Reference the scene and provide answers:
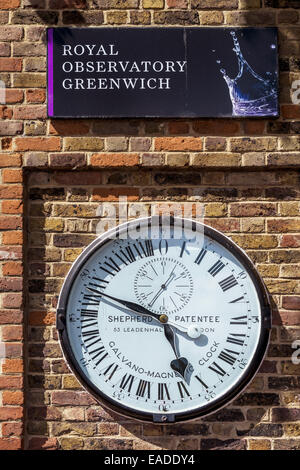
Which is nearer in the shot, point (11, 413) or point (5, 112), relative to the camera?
point (11, 413)

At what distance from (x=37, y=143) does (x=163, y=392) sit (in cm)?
128

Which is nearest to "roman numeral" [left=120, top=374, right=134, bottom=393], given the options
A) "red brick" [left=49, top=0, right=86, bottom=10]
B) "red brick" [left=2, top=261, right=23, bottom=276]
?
"red brick" [left=2, top=261, right=23, bottom=276]

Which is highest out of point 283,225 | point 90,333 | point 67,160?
point 67,160

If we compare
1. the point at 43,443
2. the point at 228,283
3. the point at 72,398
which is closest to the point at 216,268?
the point at 228,283

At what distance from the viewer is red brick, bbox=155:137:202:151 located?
351cm

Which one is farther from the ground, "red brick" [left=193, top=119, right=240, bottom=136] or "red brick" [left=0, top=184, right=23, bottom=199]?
"red brick" [left=193, top=119, right=240, bottom=136]

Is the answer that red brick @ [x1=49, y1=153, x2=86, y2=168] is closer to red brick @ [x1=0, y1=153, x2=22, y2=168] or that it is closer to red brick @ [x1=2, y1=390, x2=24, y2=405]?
red brick @ [x1=0, y1=153, x2=22, y2=168]

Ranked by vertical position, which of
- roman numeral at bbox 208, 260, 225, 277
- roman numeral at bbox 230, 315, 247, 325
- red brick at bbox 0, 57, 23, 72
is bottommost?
roman numeral at bbox 230, 315, 247, 325

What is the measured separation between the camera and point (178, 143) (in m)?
3.52

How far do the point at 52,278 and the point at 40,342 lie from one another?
0.98 feet

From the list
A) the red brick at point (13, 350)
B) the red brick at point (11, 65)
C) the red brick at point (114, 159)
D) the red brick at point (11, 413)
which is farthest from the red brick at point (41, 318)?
the red brick at point (11, 65)

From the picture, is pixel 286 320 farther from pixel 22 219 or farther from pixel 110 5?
pixel 110 5

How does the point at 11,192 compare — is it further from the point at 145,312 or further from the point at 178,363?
the point at 178,363

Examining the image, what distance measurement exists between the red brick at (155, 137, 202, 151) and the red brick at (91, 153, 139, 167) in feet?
0.41
